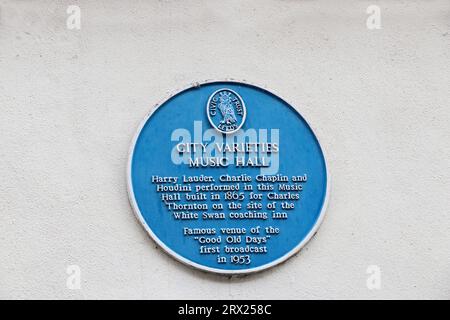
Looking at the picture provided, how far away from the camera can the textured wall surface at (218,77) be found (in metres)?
5.82

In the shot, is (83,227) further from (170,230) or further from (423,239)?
(423,239)

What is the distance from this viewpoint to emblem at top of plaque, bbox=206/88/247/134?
592cm

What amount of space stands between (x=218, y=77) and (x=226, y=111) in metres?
0.32

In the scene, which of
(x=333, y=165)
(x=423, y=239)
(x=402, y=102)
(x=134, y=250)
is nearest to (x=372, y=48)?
(x=402, y=102)

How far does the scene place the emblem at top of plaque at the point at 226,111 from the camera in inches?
233

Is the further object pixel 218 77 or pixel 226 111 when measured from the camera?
pixel 218 77

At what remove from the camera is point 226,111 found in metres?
5.93

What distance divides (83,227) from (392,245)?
8.21 feet

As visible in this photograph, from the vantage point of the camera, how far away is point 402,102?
6.08 metres

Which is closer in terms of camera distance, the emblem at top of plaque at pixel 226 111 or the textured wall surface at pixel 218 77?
the textured wall surface at pixel 218 77

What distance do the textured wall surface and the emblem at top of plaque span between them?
212 millimetres

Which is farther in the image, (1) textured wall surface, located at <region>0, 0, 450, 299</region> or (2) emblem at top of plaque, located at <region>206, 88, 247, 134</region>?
(2) emblem at top of plaque, located at <region>206, 88, 247, 134</region>

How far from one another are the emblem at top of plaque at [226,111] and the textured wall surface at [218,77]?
0.70ft
